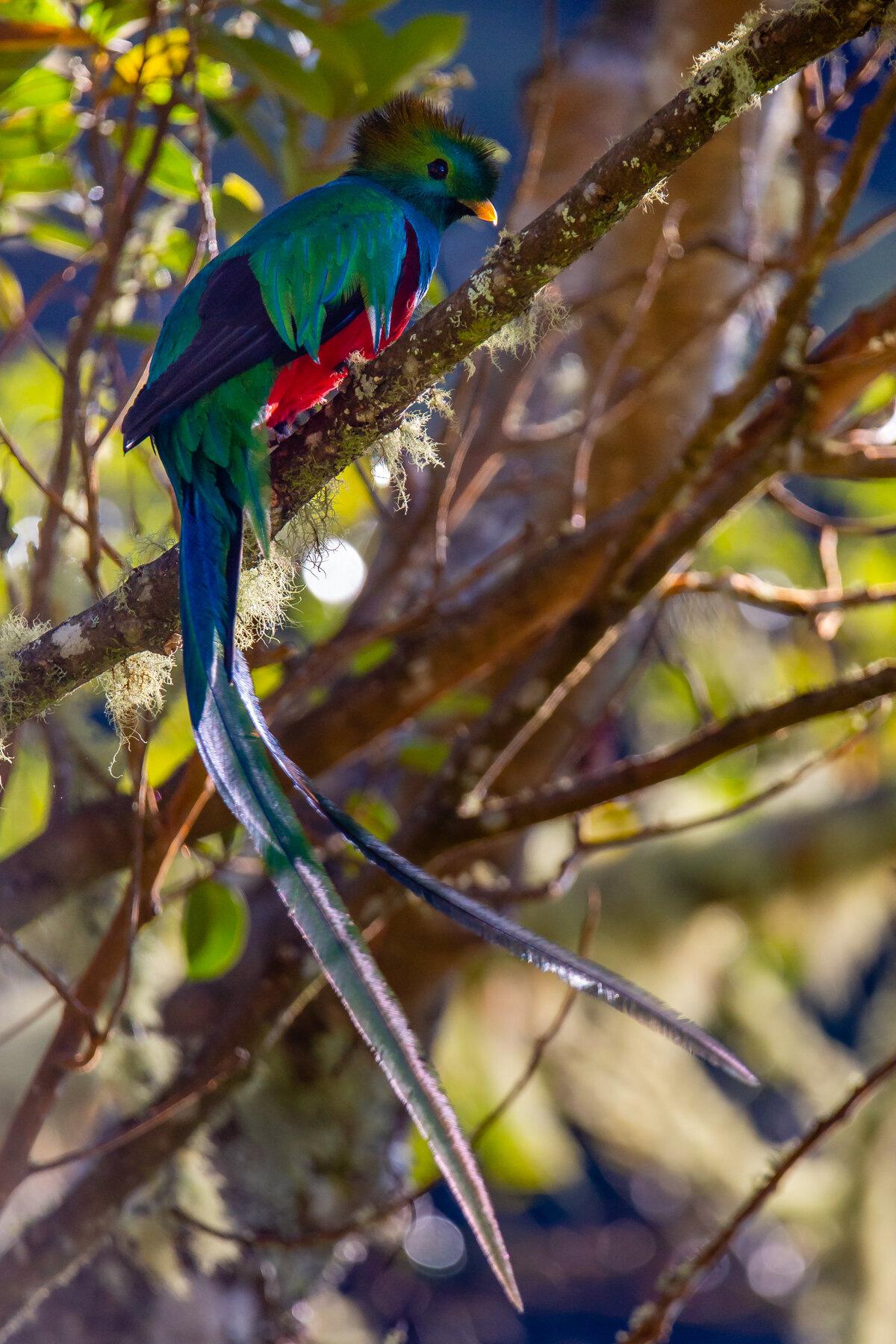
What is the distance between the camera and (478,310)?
1208 millimetres

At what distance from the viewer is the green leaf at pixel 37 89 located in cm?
206

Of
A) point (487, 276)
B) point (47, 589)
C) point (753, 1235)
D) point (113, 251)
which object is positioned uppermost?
point (113, 251)

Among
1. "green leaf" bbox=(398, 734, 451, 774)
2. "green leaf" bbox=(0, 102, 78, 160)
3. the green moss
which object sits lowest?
the green moss

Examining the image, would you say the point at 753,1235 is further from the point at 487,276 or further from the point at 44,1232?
the point at 487,276

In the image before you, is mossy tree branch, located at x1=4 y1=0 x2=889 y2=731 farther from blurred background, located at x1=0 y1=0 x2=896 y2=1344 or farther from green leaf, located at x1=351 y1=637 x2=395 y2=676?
green leaf, located at x1=351 y1=637 x2=395 y2=676

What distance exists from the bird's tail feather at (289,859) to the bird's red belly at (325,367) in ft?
1.26

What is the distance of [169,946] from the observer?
9.14 ft

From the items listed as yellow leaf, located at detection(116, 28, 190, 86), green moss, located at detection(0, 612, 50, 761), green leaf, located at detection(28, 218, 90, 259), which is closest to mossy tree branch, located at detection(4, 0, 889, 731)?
green moss, located at detection(0, 612, 50, 761)

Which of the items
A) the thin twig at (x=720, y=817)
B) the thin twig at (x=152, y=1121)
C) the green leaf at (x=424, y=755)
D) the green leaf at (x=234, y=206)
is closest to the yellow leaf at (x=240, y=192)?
the green leaf at (x=234, y=206)

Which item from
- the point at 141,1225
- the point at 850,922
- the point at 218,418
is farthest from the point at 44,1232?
the point at 850,922

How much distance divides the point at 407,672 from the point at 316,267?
913 mm

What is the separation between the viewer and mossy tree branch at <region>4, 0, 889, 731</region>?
3.61 feet

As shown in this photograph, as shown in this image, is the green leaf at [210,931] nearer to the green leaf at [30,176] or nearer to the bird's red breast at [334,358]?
the bird's red breast at [334,358]

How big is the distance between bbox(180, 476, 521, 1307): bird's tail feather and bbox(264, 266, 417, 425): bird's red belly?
1.26 feet
